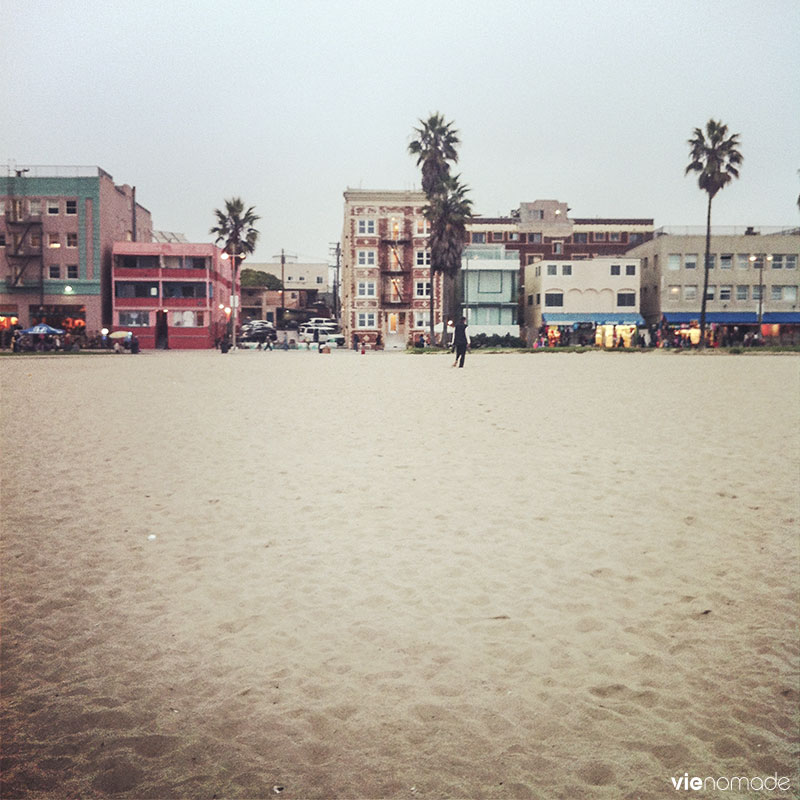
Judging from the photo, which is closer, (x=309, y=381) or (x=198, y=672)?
(x=198, y=672)

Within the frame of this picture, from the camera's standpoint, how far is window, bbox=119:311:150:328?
6812cm

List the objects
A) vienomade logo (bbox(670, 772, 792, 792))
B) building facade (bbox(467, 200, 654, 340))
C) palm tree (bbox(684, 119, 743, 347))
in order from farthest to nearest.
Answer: building facade (bbox(467, 200, 654, 340))
palm tree (bbox(684, 119, 743, 347))
vienomade logo (bbox(670, 772, 792, 792))

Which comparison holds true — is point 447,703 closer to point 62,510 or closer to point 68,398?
point 62,510

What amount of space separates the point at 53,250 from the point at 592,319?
51529 millimetres

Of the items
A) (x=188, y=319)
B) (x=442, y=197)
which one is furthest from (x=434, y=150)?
(x=188, y=319)

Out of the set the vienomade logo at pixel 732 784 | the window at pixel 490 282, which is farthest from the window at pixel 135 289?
the vienomade logo at pixel 732 784

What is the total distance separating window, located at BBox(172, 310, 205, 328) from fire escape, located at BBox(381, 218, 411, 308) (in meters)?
18.9

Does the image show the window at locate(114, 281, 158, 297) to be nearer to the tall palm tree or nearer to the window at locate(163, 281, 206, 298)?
the window at locate(163, 281, 206, 298)

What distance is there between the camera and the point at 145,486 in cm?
890

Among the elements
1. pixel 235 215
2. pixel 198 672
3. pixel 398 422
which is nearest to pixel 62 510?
pixel 198 672

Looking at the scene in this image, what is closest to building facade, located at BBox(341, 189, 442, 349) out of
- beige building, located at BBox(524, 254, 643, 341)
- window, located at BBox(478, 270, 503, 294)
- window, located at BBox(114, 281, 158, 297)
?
window, located at BBox(478, 270, 503, 294)

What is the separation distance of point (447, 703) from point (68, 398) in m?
17.4

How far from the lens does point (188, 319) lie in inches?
2726

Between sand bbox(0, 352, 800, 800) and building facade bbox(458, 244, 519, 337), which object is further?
building facade bbox(458, 244, 519, 337)
